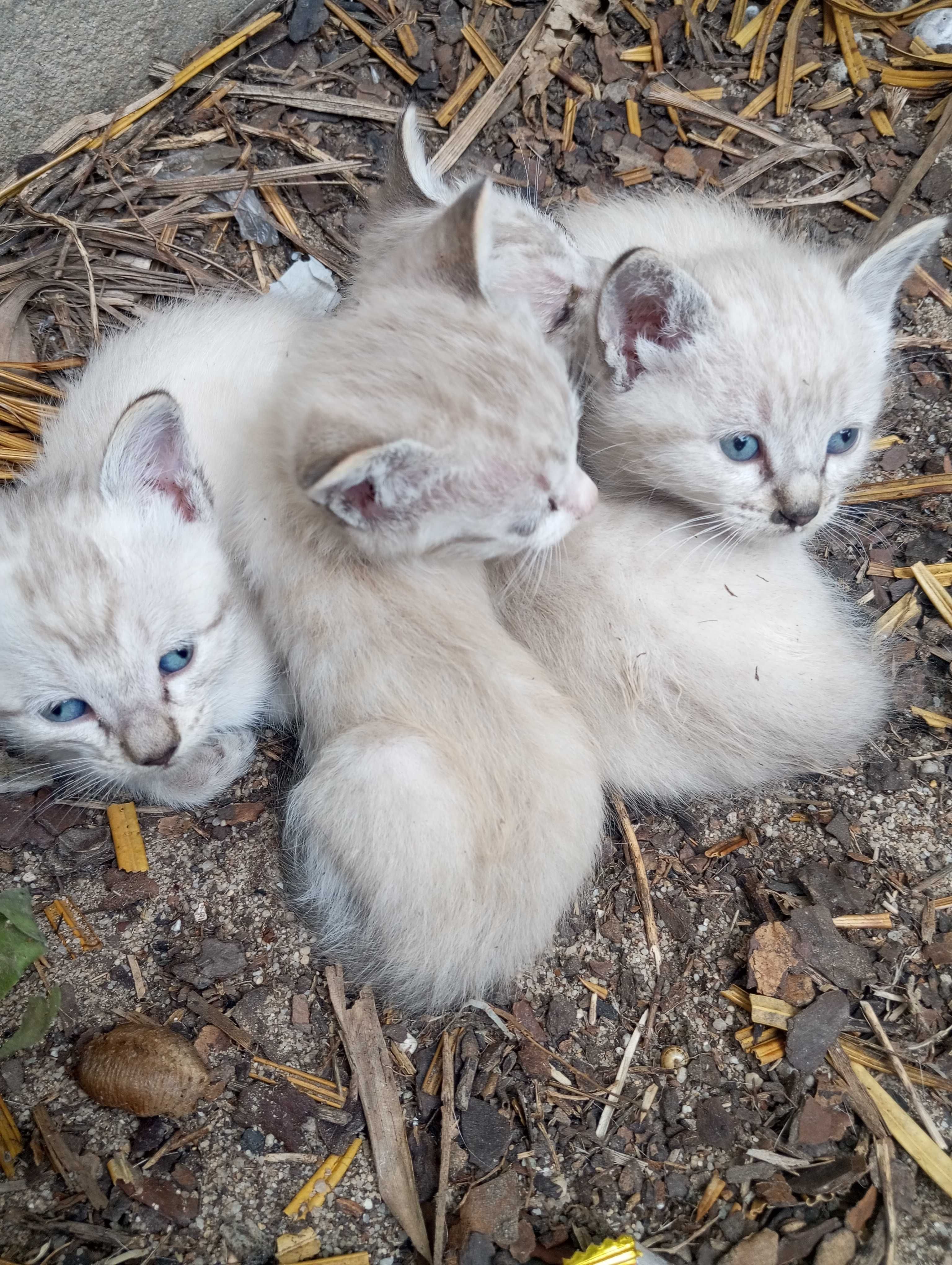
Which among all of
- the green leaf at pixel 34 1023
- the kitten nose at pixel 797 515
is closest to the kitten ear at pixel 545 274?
the kitten nose at pixel 797 515

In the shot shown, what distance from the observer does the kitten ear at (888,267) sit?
6.72 feet

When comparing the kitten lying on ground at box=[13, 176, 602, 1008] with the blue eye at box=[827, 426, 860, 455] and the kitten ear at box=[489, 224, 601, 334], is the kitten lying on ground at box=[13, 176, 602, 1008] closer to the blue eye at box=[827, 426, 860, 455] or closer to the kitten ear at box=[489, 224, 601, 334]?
the kitten ear at box=[489, 224, 601, 334]

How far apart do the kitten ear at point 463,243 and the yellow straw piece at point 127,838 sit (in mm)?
1405

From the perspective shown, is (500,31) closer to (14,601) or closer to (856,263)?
(856,263)

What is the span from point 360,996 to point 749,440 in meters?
1.46

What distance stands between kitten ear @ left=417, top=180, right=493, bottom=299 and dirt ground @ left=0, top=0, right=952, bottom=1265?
3.82 ft

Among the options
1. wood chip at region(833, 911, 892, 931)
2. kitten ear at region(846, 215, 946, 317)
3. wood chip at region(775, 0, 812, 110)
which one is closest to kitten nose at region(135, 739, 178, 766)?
wood chip at region(833, 911, 892, 931)

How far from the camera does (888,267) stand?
212 centimetres

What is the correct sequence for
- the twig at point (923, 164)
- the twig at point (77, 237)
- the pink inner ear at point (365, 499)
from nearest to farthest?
the pink inner ear at point (365, 499)
the twig at point (77, 237)
the twig at point (923, 164)

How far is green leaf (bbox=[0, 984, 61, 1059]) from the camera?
1.80m

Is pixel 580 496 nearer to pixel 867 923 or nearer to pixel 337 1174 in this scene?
pixel 867 923

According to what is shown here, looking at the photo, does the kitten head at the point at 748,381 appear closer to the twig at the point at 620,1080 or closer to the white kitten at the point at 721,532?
the white kitten at the point at 721,532

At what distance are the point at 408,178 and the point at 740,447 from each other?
97 centimetres

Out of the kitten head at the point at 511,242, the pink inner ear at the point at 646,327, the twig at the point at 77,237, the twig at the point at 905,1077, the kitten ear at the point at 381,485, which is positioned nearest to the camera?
the kitten ear at the point at 381,485
